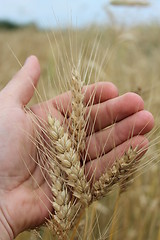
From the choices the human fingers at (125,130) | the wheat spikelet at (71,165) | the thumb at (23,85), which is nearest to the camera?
the wheat spikelet at (71,165)

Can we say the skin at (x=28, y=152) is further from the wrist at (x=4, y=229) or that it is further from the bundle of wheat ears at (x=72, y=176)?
the bundle of wheat ears at (x=72, y=176)

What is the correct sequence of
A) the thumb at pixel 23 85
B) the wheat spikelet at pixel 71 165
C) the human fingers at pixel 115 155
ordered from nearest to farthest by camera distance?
the wheat spikelet at pixel 71 165
the human fingers at pixel 115 155
the thumb at pixel 23 85

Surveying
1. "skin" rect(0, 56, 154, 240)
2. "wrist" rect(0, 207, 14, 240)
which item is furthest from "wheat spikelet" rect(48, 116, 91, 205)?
"wrist" rect(0, 207, 14, 240)

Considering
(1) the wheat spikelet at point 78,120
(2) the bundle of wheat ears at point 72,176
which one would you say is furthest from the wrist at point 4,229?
(1) the wheat spikelet at point 78,120

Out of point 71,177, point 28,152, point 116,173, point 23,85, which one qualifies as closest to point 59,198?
point 71,177

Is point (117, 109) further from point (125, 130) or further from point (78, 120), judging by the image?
point (78, 120)

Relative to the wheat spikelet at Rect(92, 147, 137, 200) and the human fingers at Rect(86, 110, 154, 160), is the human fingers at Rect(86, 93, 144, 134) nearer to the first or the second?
the human fingers at Rect(86, 110, 154, 160)
